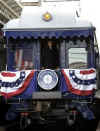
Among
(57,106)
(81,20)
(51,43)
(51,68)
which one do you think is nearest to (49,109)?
(57,106)

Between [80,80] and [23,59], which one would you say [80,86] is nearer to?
[80,80]

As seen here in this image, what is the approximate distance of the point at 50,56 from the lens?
1096 cm

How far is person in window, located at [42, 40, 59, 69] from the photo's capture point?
1088 centimetres

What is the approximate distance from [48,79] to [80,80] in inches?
40.1

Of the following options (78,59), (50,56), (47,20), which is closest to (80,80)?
(78,59)

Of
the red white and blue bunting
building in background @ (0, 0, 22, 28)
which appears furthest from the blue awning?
building in background @ (0, 0, 22, 28)

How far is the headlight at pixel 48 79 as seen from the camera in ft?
33.1

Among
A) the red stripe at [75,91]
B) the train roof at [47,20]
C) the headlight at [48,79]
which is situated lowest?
the red stripe at [75,91]

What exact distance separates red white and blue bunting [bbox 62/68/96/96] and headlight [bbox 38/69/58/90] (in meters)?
0.36

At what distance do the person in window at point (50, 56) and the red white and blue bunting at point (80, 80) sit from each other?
70cm

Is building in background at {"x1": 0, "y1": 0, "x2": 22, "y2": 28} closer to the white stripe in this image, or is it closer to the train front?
the train front

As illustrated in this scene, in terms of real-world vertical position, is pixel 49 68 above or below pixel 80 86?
above

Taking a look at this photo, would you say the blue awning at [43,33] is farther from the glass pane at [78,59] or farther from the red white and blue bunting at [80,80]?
the red white and blue bunting at [80,80]

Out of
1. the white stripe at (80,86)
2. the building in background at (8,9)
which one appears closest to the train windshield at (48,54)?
the white stripe at (80,86)
